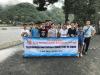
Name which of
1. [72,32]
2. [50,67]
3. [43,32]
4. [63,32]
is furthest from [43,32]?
[50,67]

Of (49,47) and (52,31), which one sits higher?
(52,31)

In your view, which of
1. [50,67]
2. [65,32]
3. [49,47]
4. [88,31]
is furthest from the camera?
[65,32]

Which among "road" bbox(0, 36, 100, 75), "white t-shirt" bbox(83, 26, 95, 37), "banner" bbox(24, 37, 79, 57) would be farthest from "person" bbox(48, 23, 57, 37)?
"road" bbox(0, 36, 100, 75)

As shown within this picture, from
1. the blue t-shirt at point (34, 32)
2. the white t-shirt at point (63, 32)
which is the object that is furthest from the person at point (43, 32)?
the white t-shirt at point (63, 32)

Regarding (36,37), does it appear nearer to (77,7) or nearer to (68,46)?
(68,46)

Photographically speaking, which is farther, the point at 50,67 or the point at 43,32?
the point at 43,32

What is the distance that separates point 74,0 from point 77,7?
4.05ft

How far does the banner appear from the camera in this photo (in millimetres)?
15516

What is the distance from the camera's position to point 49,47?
51.4ft

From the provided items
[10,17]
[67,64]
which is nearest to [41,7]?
[67,64]

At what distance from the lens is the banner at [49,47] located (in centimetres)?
1552

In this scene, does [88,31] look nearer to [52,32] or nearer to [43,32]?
[52,32]

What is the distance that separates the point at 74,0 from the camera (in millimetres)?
46250

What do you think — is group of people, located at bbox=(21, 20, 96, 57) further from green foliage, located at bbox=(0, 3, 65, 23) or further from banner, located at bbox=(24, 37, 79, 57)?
green foliage, located at bbox=(0, 3, 65, 23)
